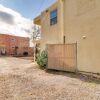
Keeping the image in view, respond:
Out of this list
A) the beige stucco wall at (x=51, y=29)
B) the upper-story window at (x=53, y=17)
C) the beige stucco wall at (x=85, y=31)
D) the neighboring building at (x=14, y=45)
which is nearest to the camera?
the beige stucco wall at (x=85, y=31)

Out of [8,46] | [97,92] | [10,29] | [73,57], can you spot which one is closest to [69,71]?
[73,57]

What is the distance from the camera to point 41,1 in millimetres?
17594

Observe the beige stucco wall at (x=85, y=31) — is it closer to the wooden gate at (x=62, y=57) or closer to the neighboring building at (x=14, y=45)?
the wooden gate at (x=62, y=57)

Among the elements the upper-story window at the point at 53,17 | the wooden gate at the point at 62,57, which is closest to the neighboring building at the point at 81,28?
the upper-story window at the point at 53,17

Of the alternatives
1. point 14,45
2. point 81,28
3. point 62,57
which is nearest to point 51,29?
point 62,57

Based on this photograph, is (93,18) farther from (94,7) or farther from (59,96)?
(59,96)

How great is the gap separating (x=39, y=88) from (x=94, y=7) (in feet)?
21.2

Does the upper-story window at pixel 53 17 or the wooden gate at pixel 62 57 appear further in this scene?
the upper-story window at pixel 53 17

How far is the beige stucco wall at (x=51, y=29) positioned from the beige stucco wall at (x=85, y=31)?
107 centimetres

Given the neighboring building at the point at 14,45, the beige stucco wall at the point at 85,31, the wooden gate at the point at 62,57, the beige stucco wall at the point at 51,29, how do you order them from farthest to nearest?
the neighboring building at the point at 14,45 → the beige stucco wall at the point at 51,29 → the wooden gate at the point at 62,57 → the beige stucco wall at the point at 85,31

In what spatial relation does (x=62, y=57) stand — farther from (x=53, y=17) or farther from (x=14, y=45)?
(x=14, y=45)

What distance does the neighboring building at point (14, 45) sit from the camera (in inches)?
1744

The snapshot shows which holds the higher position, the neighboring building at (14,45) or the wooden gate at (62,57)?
the neighboring building at (14,45)

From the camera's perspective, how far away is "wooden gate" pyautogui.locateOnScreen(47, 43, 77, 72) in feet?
41.1
